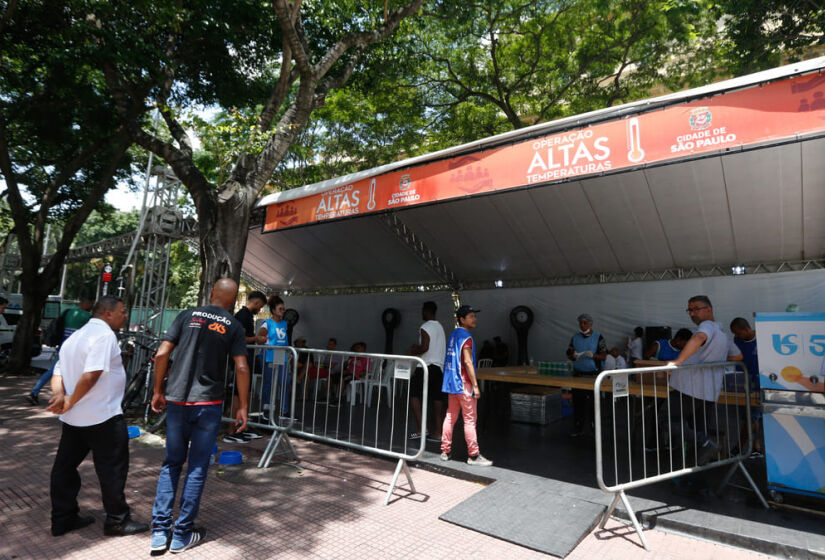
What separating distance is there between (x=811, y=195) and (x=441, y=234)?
19.5 ft

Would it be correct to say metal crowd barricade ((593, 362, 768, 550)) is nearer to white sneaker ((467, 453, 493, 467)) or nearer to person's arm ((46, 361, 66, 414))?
white sneaker ((467, 453, 493, 467))

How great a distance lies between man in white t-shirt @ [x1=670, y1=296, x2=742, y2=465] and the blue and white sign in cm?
39

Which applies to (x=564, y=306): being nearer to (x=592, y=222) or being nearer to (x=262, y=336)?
(x=592, y=222)

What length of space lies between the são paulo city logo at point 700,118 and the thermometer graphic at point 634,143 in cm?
41

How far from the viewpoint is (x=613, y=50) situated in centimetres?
1132

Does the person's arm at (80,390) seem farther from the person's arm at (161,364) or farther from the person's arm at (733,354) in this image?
the person's arm at (733,354)

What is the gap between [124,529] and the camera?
Answer: 3.06m

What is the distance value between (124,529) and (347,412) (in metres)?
4.76

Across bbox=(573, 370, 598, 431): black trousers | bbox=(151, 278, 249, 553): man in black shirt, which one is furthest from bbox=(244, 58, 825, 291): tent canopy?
bbox=(151, 278, 249, 553): man in black shirt

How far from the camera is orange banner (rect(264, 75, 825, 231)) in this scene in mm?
3438

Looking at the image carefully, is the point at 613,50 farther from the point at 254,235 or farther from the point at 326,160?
the point at 254,235

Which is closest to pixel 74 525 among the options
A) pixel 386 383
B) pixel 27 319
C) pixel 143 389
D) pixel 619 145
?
pixel 143 389

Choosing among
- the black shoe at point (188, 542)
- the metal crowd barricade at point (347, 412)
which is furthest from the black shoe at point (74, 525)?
the metal crowd barricade at point (347, 412)

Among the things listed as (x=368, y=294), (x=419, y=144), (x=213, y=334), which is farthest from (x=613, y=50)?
(x=213, y=334)
